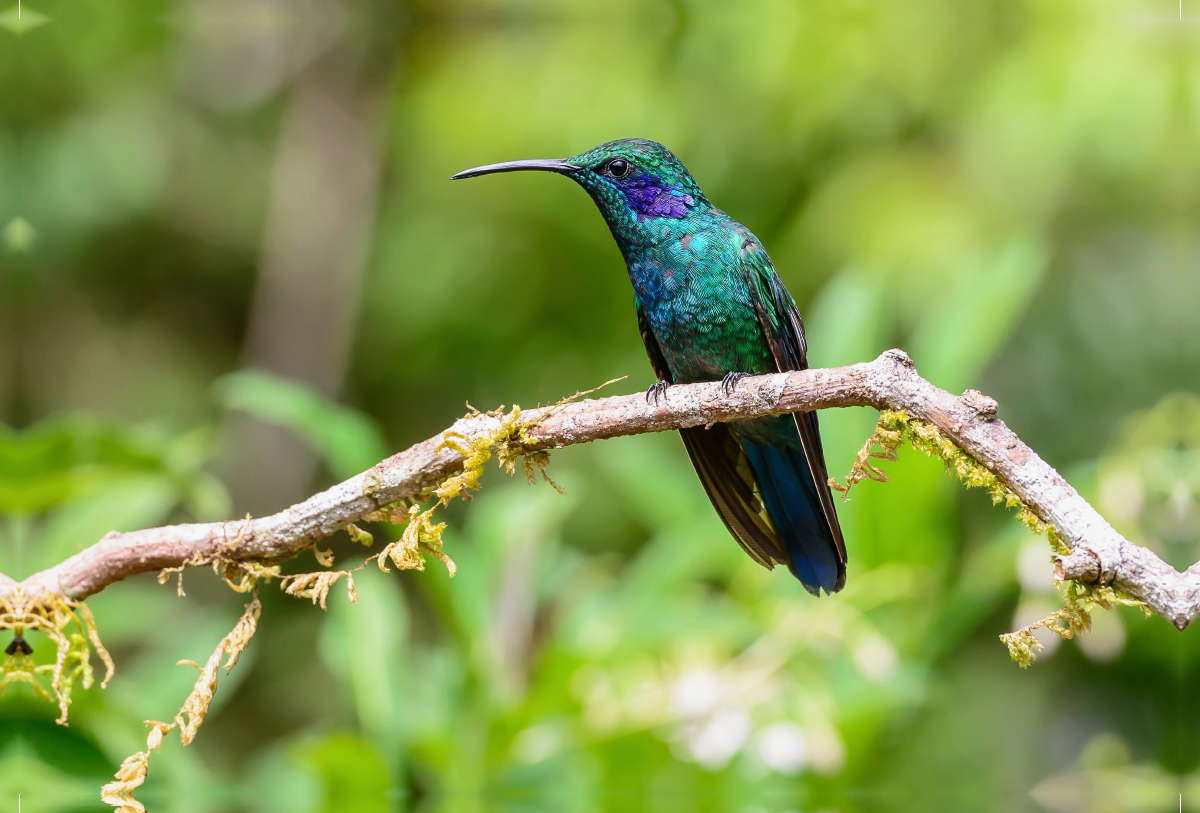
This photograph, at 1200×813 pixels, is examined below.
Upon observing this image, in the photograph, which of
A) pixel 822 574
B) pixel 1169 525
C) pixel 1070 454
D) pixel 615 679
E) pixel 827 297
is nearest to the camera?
pixel 822 574

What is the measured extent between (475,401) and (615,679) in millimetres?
2664

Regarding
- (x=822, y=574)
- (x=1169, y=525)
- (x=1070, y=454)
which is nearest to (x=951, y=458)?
(x=822, y=574)

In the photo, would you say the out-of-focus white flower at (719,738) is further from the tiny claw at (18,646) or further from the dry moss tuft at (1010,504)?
the tiny claw at (18,646)

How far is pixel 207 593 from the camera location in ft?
20.1

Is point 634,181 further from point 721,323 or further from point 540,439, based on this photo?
point 540,439

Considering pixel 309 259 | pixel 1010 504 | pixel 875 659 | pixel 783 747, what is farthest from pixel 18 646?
pixel 309 259

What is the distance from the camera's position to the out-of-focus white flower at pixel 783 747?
11.9 feet

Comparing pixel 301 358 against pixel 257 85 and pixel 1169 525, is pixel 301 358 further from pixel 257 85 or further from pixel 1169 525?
pixel 1169 525

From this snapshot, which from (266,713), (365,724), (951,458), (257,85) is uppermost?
(257,85)

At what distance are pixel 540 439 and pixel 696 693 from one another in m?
1.87

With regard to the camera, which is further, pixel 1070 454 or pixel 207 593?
pixel 207 593

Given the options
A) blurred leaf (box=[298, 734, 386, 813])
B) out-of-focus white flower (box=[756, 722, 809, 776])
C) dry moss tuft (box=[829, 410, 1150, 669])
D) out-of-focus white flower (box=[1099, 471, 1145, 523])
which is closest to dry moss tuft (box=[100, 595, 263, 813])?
blurred leaf (box=[298, 734, 386, 813])

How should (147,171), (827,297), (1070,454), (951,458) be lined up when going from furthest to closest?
(147,171)
(1070,454)
(827,297)
(951,458)

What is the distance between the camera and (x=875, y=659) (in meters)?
3.80
